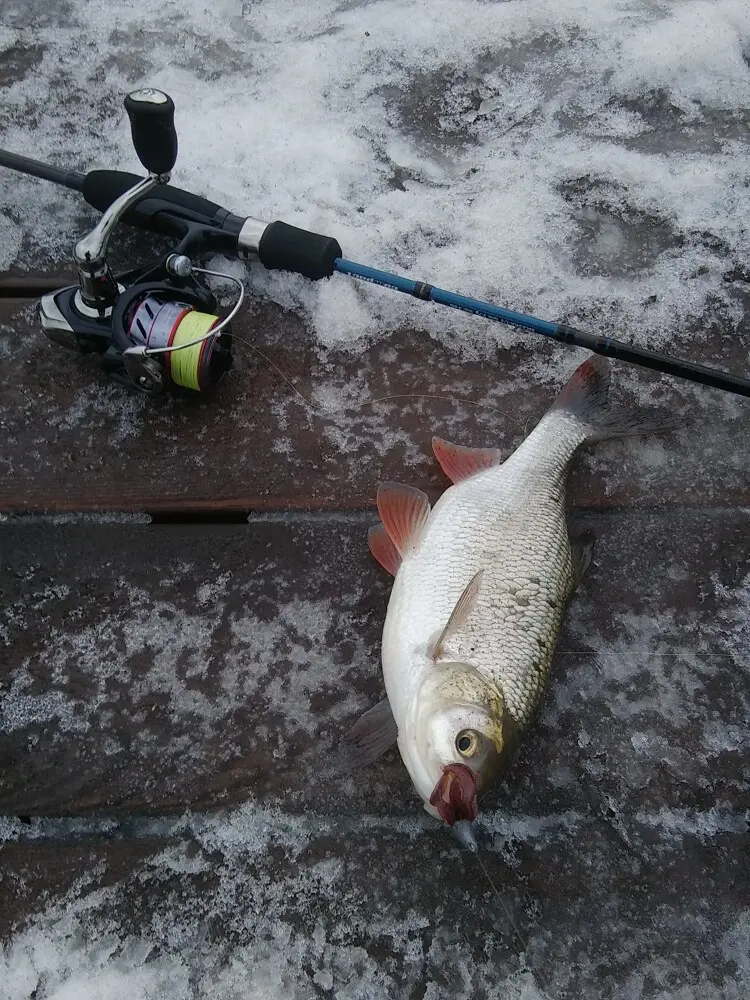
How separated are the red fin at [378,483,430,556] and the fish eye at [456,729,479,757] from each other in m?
0.59

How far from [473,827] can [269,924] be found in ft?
1.99

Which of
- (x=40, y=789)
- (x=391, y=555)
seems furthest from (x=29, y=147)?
(x=40, y=789)

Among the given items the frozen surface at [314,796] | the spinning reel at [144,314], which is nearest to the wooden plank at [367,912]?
the frozen surface at [314,796]

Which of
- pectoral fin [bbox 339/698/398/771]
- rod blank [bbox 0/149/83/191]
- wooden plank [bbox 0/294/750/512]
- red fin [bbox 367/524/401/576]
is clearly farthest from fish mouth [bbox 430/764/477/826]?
rod blank [bbox 0/149/83/191]

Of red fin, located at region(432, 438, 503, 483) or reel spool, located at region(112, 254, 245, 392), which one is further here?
red fin, located at region(432, 438, 503, 483)

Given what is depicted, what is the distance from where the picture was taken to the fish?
5.89 ft

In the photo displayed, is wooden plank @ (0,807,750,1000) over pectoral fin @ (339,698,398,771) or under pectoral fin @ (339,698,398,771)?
under

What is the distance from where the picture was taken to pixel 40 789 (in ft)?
6.27

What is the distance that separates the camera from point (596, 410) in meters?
2.40

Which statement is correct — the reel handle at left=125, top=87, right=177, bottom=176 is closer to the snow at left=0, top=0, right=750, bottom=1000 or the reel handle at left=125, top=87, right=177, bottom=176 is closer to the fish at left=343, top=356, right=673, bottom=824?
the snow at left=0, top=0, right=750, bottom=1000

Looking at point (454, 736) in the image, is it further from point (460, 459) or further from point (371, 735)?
point (460, 459)

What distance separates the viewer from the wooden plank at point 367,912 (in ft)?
5.83

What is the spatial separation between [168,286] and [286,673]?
4.44ft

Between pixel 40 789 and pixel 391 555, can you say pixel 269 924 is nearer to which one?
pixel 40 789
